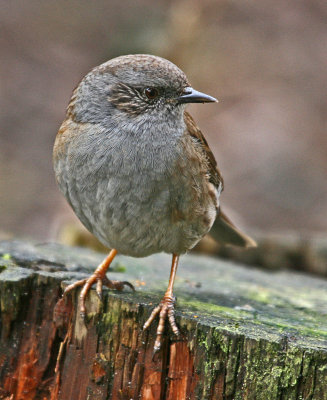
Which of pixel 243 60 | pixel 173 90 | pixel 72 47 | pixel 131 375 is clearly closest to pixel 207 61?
pixel 243 60

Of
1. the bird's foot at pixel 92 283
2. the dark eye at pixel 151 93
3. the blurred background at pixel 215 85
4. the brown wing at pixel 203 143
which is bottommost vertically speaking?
the bird's foot at pixel 92 283

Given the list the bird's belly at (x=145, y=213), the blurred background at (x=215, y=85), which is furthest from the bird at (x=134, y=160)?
the blurred background at (x=215, y=85)

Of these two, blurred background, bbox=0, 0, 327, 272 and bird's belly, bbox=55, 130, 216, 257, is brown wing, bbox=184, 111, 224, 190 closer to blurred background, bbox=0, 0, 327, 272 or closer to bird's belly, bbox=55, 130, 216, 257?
bird's belly, bbox=55, 130, 216, 257

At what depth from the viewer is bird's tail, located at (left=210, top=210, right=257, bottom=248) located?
14.6 feet

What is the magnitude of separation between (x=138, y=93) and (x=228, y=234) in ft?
4.65

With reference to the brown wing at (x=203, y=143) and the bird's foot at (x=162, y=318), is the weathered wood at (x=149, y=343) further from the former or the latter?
the brown wing at (x=203, y=143)

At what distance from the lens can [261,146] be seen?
33.0ft

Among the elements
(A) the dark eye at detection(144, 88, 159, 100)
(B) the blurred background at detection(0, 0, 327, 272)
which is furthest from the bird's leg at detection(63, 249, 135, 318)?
(B) the blurred background at detection(0, 0, 327, 272)

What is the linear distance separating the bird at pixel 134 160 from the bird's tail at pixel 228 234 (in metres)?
0.73

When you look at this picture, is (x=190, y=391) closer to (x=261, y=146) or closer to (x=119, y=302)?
(x=119, y=302)

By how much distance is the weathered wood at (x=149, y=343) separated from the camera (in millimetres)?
2961

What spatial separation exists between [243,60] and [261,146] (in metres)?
1.86

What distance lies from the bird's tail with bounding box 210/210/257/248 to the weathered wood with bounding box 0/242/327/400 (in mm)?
406

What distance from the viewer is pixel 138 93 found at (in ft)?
11.8
